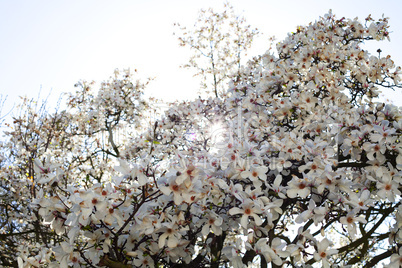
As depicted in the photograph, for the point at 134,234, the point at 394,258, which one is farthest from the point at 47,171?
the point at 394,258

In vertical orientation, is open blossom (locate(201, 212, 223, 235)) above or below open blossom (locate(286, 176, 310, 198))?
below

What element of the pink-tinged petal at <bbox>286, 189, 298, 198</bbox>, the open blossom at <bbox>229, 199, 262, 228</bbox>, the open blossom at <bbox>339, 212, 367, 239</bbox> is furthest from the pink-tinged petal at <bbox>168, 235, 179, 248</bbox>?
the open blossom at <bbox>339, 212, 367, 239</bbox>

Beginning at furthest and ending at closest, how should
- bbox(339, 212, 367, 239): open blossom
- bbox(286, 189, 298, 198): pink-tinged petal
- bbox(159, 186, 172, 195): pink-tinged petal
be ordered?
bbox(286, 189, 298, 198): pink-tinged petal
bbox(339, 212, 367, 239): open blossom
bbox(159, 186, 172, 195): pink-tinged petal

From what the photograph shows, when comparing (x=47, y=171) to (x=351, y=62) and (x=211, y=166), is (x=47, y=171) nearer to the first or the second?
(x=211, y=166)

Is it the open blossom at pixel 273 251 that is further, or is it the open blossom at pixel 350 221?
the open blossom at pixel 350 221

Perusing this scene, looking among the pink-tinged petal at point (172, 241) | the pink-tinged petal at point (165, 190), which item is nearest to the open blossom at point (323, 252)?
the pink-tinged petal at point (172, 241)

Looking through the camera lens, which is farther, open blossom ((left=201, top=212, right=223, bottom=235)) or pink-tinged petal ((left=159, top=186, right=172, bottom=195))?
open blossom ((left=201, top=212, right=223, bottom=235))

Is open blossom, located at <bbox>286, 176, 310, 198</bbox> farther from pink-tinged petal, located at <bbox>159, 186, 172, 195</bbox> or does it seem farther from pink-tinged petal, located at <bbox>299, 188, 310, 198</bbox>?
pink-tinged petal, located at <bbox>159, 186, 172, 195</bbox>

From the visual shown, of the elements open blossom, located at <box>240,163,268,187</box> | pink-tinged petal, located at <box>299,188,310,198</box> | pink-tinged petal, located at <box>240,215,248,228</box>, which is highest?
open blossom, located at <box>240,163,268,187</box>

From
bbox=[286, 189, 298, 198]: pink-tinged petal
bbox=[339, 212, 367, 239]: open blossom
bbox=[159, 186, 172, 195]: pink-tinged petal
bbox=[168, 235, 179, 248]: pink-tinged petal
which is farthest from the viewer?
bbox=[286, 189, 298, 198]: pink-tinged petal

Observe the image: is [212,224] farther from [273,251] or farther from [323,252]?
[323,252]

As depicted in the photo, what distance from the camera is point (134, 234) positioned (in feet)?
7.23

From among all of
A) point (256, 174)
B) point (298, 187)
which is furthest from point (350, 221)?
point (256, 174)

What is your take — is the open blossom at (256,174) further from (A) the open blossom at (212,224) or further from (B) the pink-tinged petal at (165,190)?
(B) the pink-tinged petal at (165,190)
